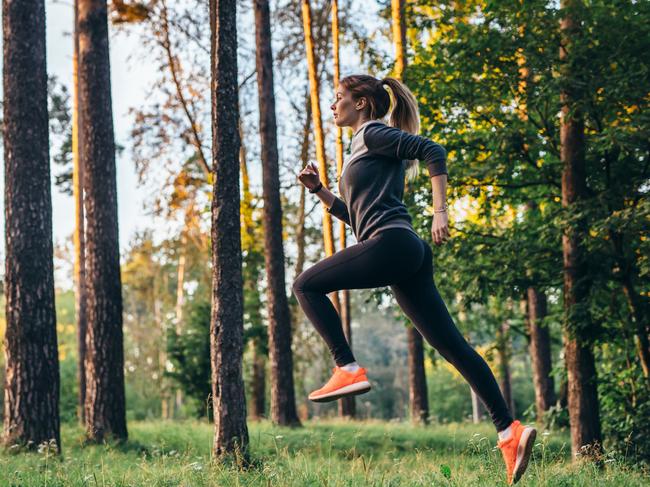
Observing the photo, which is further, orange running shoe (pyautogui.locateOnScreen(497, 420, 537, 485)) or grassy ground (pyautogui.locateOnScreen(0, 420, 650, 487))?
grassy ground (pyautogui.locateOnScreen(0, 420, 650, 487))

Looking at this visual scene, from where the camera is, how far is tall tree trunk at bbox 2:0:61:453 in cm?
958

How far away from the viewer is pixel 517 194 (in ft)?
42.5

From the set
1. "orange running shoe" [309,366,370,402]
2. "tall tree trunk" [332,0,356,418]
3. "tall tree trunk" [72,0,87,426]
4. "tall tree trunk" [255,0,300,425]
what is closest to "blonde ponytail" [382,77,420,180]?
"orange running shoe" [309,366,370,402]

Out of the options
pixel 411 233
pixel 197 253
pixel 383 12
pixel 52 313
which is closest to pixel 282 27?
pixel 383 12

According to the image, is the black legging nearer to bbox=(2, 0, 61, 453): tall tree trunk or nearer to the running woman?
the running woman

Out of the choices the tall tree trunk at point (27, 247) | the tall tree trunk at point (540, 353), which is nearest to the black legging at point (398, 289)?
the tall tree trunk at point (27, 247)

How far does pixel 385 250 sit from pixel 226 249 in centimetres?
467

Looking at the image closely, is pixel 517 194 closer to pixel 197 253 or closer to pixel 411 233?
pixel 411 233

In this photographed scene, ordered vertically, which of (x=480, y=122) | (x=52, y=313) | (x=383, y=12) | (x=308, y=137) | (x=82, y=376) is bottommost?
(x=82, y=376)

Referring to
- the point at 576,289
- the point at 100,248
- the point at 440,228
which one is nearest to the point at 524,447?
the point at 440,228

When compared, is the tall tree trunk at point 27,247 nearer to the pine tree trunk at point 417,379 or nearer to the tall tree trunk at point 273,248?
the tall tree trunk at point 273,248

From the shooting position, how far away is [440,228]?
395 cm

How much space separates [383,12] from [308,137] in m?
3.77

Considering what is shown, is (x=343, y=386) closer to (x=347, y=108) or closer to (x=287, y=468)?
(x=347, y=108)
